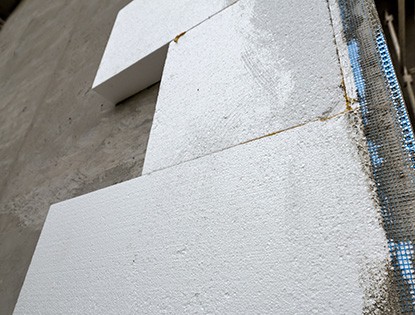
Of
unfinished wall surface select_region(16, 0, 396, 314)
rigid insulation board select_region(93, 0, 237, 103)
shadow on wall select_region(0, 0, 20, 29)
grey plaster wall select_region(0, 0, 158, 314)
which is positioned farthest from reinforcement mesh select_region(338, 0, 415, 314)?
shadow on wall select_region(0, 0, 20, 29)

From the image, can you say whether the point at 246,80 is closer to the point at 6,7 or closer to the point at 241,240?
the point at 241,240

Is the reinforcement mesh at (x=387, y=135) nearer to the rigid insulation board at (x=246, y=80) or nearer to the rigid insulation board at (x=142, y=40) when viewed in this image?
the rigid insulation board at (x=246, y=80)

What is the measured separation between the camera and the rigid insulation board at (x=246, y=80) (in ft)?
2.64

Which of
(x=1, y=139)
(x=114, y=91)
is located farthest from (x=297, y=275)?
(x=1, y=139)

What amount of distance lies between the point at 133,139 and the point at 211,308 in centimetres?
109

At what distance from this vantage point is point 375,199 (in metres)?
0.58

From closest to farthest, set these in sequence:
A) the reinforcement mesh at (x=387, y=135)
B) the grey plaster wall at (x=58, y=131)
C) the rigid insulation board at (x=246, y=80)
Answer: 1. the reinforcement mesh at (x=387, y=135)
2. the rigid insulation board at (x=246, y=80)
3. the grey plaster wall at (x=58, y=131)

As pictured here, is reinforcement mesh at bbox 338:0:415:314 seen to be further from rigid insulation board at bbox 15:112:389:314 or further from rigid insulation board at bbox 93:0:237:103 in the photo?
rigid insulation board at bbox 93:0:237:103

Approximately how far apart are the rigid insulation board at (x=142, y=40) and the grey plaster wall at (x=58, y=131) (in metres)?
0.09

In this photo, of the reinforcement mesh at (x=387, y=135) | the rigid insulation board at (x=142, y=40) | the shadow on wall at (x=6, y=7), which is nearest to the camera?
the reinforcement mesh at (x=387, y=135)

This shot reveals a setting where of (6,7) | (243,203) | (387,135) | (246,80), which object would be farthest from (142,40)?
(6,7)

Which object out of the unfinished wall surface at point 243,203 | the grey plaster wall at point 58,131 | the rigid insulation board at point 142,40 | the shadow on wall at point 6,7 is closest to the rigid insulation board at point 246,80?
the unfinished wall surface at point 243,203

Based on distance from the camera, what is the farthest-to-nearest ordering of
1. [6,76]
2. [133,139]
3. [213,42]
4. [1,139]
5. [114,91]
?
[6,76] < [1,139] < [114,91] < [133,139] < [213,42]

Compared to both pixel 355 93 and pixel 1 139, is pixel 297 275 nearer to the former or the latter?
pixel 355 93
